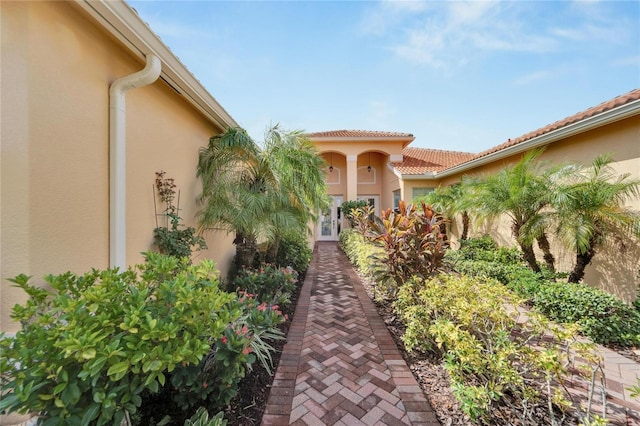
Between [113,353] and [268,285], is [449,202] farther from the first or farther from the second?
[113,353]

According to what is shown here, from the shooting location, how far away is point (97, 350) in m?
1.63

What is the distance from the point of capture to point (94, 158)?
10.1ft

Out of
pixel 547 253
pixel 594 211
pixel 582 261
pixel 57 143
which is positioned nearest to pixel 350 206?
pixel 547 253

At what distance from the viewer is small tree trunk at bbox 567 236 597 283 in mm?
5594

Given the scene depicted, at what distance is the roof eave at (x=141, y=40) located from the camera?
8.61ft

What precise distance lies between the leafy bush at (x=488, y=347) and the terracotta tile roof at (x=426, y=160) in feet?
39.9

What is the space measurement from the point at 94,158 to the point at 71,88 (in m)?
0.77

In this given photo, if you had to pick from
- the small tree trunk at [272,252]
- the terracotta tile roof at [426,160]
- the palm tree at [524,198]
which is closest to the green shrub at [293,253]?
the small tree trunk at [272,252]

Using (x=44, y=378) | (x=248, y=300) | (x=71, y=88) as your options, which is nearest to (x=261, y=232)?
(x=248, y=300)

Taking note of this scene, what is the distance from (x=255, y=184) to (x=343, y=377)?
4.39m

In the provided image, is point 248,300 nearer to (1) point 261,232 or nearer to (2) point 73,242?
(1) point 261,232

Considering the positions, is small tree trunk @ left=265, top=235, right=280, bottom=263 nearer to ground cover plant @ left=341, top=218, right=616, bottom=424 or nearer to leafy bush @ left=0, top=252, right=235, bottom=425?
ground cover plant @ left=341, top=218, right=616, bottom=424

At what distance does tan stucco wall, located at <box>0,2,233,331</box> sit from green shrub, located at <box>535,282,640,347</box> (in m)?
7.61

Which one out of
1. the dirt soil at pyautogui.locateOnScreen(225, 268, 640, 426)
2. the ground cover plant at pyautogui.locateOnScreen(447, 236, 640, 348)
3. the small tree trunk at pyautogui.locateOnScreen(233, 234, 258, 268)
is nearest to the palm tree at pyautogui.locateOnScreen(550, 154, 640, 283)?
the ground cover plant at pyautogui.locateOnScreen(447, 236, 640, 348)
